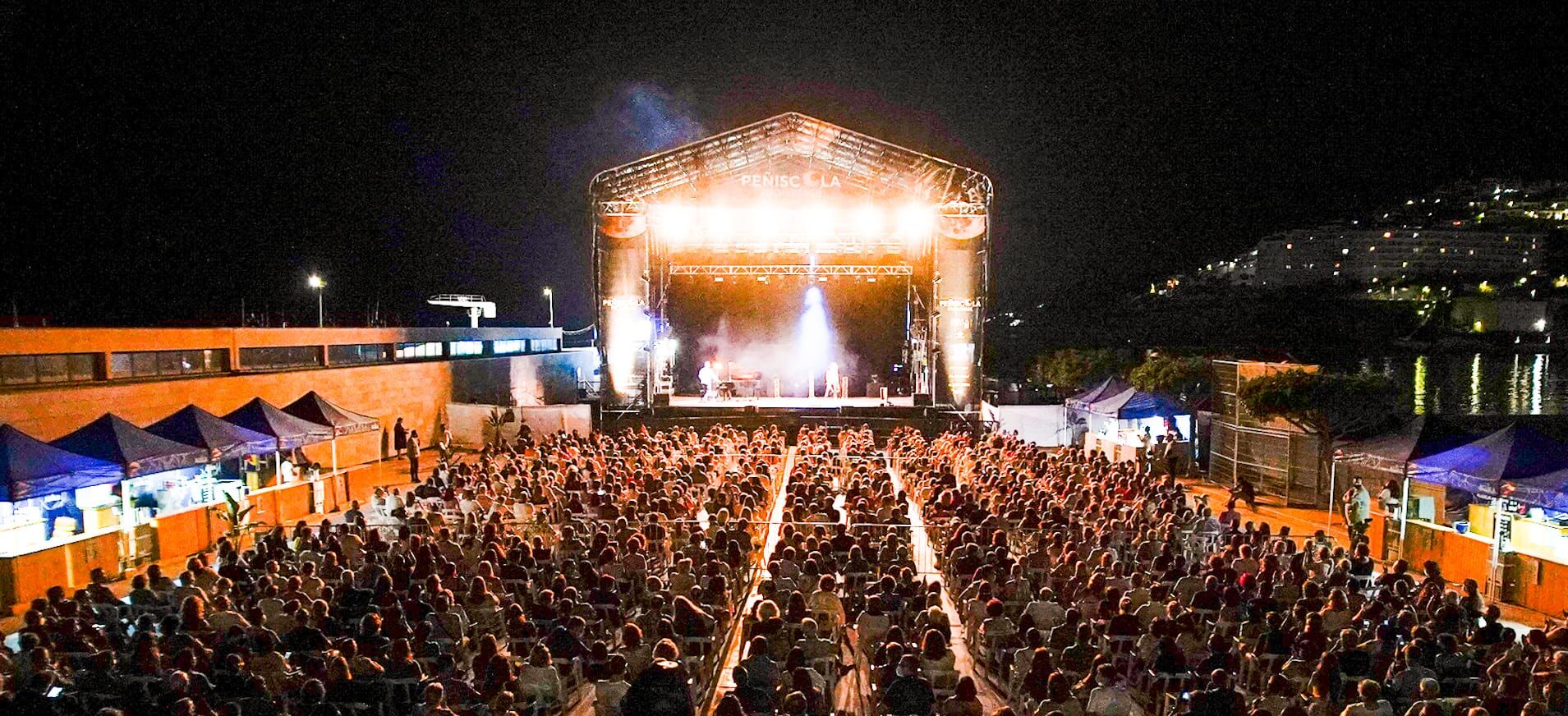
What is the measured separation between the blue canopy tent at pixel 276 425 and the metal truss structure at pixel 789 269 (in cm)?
1287

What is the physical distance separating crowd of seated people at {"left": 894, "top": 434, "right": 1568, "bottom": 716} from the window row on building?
13.2m

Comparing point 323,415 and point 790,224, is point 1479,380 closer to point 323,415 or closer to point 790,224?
point 790,224

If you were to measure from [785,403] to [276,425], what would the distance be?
13199 millimetres

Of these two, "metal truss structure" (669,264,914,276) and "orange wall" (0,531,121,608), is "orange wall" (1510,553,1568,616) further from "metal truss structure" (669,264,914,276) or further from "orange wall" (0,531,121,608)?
"metal truss structure" (669,264,914,276)

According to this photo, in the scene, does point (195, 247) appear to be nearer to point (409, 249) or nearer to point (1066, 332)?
point (409, 249)

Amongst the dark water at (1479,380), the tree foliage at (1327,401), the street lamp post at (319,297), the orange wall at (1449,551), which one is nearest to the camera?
the orange wall at (1449,551)

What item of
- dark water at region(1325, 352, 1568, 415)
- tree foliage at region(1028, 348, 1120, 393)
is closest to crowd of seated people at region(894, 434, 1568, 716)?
tree foliage at region(1028, 348, 1120, 393)

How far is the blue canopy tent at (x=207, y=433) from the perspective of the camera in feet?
41.9

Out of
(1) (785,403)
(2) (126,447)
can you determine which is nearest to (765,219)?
(1) (785,403)

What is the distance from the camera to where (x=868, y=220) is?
21531 mm

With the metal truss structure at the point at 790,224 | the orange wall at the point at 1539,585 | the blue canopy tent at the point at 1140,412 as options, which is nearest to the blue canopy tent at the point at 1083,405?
the blue canopy tent at the point at 1140,412

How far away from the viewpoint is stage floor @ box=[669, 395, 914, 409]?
78.7ft

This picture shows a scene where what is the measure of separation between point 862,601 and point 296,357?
17.2 metres

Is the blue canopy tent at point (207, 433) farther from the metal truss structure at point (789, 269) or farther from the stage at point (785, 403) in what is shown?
the metal truss structure at point (789, 269)
